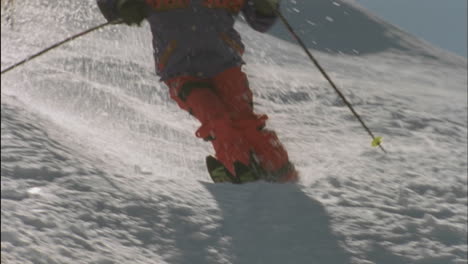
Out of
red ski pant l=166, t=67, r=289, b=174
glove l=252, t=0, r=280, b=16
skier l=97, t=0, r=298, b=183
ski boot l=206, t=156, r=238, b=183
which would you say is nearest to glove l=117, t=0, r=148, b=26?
skier l=97, t=0, r=298, b=183

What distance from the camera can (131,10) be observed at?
208cm

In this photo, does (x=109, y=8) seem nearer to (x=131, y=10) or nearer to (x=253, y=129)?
(x=131, y=10)

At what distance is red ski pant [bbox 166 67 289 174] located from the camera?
6.63 ft

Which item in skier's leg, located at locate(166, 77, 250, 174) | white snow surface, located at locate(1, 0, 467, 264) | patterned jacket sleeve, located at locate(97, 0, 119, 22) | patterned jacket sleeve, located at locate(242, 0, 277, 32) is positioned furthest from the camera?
patterned jacket sleeve, located at locate(242, 0, 277, 32)

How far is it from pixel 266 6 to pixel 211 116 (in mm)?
530

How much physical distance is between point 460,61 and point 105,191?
638 centimetres

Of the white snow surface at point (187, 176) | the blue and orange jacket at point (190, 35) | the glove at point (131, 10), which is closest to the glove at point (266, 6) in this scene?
the blue and orange jacket at point (190, 35)

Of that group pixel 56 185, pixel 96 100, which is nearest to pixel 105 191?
pixel 56 185

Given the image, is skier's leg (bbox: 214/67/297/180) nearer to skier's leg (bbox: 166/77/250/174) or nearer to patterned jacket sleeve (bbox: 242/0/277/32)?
skier's leg (bbox: 166/77/250/174)

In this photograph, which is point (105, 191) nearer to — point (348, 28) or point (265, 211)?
point (265, 211)

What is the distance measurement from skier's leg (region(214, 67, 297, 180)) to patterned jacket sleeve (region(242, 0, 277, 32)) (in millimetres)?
248

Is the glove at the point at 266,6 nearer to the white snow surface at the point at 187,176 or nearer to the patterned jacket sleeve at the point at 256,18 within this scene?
the patterned jacket sleeve at the point at 256,18

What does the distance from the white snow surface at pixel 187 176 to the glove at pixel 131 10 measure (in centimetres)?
37

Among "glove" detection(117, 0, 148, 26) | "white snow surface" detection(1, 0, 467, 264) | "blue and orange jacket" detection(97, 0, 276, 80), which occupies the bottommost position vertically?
"white snow surface" detection(1, 0, 467, 264)
